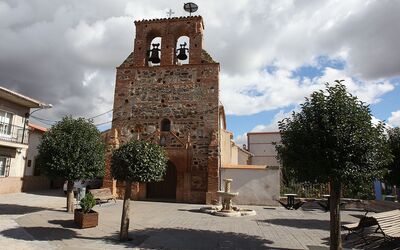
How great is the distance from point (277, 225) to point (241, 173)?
705cm

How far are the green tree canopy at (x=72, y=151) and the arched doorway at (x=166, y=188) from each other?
674cm

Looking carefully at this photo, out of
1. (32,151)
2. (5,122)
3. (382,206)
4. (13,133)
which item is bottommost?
(382,206)

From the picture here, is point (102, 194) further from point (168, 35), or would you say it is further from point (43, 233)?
point (168, 35)

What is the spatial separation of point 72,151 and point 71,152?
0.05 m

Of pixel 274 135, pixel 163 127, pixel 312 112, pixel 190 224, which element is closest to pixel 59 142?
pixel 190 224

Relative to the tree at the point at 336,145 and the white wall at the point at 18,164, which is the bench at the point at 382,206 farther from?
the white wall at the point at 18,164

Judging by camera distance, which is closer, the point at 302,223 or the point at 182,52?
the point at 302,223

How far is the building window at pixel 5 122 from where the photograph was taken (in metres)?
18.8

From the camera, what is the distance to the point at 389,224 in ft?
26.8

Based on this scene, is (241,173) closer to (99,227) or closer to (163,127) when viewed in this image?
(163,127)

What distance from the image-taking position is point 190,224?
1112 centimetres

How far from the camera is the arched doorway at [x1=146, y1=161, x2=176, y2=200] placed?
19.3 m

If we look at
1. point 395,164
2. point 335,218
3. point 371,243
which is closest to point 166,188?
point 395,164

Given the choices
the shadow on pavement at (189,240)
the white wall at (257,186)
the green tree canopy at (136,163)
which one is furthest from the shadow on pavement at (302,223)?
the green tree canopy at (136,163)
